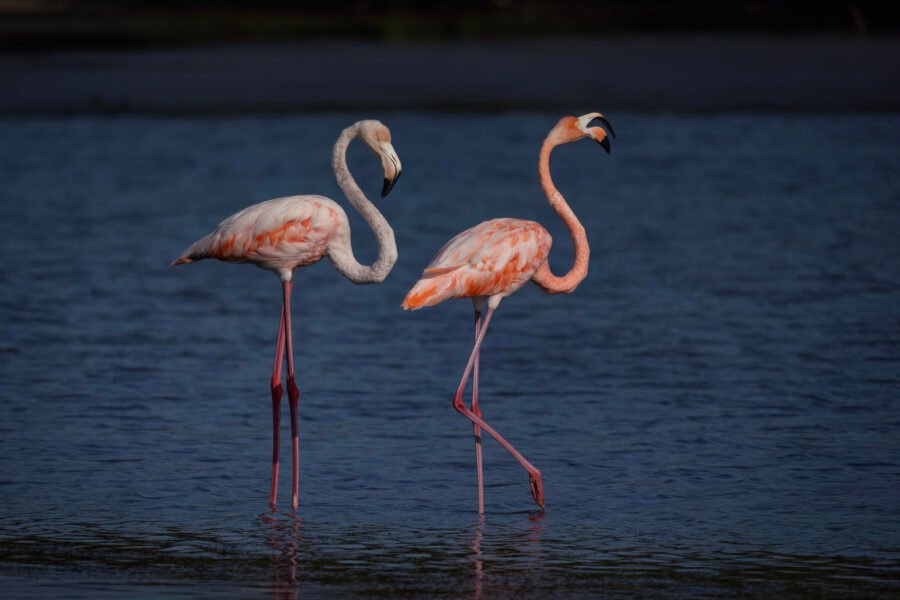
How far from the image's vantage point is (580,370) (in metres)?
10.5

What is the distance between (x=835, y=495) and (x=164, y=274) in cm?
765

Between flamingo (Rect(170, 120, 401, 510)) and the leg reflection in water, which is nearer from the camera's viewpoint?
the leg reflection in water

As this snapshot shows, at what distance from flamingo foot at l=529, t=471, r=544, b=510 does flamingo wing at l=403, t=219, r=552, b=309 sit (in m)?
0.96

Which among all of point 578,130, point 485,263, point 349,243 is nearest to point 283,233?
point 349,243

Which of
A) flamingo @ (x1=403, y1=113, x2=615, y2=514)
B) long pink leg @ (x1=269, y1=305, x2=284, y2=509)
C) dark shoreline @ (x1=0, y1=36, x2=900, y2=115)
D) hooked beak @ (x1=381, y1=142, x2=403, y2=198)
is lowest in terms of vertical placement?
long pink leg @ (x1=269, y1=305, x2=284, y2=509)

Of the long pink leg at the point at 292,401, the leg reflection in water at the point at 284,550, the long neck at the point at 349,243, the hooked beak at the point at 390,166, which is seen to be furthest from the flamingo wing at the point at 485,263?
the leg reflection in water at the point at 284,550

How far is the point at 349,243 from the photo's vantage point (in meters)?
8.27

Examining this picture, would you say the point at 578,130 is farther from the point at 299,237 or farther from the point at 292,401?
the point at 292,401

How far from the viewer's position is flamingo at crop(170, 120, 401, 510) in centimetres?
806

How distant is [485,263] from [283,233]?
1.04 m

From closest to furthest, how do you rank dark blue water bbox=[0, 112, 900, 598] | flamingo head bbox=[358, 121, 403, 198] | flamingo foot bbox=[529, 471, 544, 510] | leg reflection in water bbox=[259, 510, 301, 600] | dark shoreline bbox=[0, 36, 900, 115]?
leg reflection in water bbox=[259, 510, 301, 600]
dark blue water bbox=[0, 112, 900, 598]
flamingo foot bbox=[529, 471, 544, 510]
flamingo head bbox=[358, 121, 403, 198]
dark shoreline bbox=[0, 36, 900, 115]

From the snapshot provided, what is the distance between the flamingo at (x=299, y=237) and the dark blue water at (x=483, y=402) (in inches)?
36.2

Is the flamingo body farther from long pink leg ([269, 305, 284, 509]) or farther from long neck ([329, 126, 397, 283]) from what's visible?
long pink leg ([269, 305, 284, 509])

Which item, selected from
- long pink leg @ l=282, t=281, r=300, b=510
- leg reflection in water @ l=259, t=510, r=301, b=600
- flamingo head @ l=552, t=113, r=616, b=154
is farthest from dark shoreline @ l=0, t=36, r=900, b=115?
leg reflection in water @ l=259, t=510, r=301, b=600
